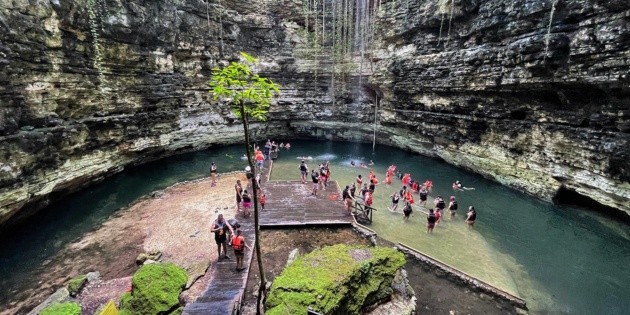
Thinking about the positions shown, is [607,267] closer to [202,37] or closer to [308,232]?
[308,232]

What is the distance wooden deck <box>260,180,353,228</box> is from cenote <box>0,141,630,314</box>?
86.8 inches

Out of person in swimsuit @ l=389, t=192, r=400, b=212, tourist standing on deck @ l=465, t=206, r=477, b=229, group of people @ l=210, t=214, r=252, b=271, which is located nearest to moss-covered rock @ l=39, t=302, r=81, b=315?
group of people @ l=210, t=214, r=252, b=271

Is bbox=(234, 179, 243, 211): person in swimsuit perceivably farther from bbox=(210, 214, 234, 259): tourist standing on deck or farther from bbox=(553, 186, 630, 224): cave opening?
bbox=(553, 186, 630, 224): cave opening

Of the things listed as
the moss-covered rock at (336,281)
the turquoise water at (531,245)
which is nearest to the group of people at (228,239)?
the moss-covered rock at (336,281)

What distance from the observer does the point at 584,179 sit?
629 inches

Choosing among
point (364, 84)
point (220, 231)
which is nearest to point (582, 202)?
point (220, 231)

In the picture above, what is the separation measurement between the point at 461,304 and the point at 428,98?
19292 millimetres

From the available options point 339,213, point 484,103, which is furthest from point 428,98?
point 339,213

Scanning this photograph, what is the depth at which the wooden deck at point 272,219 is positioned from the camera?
8.25 m

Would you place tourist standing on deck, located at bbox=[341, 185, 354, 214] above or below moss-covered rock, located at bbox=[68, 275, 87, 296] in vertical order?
above

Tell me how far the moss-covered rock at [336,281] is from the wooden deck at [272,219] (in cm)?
202

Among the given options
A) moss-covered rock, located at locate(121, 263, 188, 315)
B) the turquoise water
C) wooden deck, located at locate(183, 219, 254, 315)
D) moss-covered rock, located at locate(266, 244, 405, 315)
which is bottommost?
the turquoise water

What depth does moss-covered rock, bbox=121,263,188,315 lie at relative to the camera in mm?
7137

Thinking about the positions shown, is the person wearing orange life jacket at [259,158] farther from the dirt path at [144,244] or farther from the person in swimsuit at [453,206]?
the person in swimsuit at [453,206]
